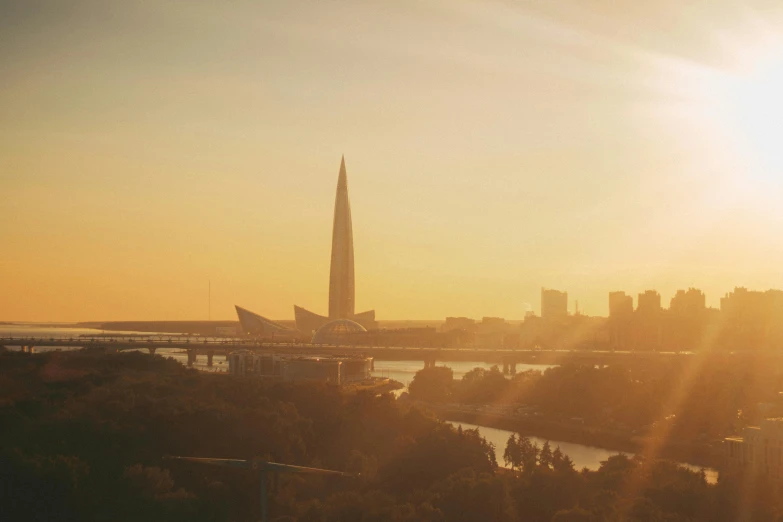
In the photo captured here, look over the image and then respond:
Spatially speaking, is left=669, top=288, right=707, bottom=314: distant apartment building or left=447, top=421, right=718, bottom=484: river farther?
left=669, top=288, right=707, bottom=314: distant apartment building

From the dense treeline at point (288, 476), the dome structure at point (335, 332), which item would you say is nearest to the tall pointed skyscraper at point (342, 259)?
the dome structure at point (335, 332)

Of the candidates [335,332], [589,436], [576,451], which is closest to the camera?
[576,451]

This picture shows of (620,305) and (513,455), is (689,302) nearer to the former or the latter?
(620,305)

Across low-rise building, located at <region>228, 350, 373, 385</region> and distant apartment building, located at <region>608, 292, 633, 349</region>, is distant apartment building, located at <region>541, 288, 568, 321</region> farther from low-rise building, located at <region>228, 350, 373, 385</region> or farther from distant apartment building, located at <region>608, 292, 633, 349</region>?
low-rise building, located at <region>228, 350, 373, 385</region>

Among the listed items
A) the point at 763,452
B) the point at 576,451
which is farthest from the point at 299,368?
the point at 763,452

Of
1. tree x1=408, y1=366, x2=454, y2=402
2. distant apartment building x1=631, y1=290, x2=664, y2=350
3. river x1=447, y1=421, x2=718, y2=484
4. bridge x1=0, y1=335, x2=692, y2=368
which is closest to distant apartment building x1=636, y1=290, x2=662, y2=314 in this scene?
distant apartment building x1=631, y1=290, x2=664, y2=350

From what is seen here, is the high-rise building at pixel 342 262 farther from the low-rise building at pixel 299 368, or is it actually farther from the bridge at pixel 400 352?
the low-rise building at pixel 299 368
